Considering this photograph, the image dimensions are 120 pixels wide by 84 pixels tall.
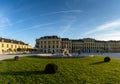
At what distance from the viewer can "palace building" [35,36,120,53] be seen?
10606 centimetres

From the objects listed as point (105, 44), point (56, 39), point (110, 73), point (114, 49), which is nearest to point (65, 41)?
point (56, 39)

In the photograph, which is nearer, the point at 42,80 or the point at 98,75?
the point at 42,80

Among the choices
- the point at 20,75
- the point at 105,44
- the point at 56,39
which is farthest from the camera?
the point at 105,44

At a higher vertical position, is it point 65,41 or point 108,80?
point 65,41

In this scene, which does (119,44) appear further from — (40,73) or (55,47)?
(40,73)

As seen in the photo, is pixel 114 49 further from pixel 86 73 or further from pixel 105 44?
pixel 86 73

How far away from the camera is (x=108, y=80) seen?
51.3 feet

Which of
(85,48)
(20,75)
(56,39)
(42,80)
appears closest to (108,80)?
(42,80)

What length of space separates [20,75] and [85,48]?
112599mm

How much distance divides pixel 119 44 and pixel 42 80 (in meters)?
134

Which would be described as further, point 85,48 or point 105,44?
point 105,44

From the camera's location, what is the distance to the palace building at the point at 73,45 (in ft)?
348

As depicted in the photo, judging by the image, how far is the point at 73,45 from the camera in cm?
12375

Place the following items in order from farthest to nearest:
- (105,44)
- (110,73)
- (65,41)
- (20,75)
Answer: (105,44)
(65,41)
(110,73)
(20,75)
